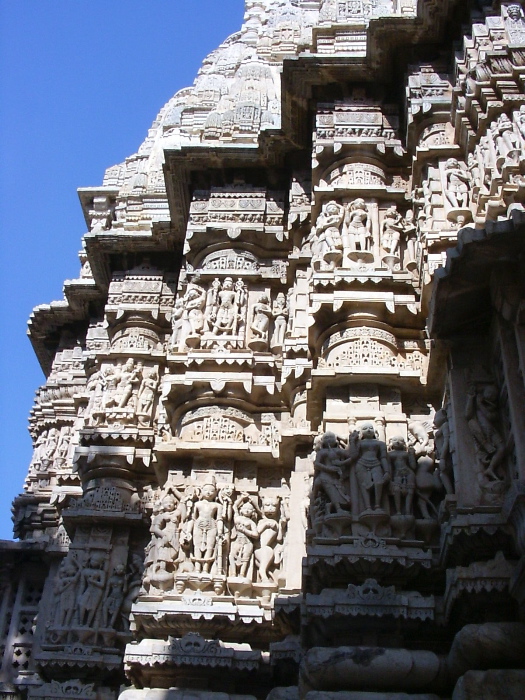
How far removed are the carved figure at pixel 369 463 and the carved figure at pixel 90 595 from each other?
5.22m

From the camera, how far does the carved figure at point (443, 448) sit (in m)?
8.20

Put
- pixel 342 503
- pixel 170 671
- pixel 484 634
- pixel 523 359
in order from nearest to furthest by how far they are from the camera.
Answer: pixel 484 634 → pixel 523 359 → pixel 342 503 → pixel 170 671

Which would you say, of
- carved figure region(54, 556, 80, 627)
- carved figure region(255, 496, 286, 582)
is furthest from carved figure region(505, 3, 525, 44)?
carved figure region(54, 556, 80, 627)

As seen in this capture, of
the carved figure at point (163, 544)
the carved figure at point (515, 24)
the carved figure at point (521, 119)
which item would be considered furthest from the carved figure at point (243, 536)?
the carved figure at point (515, 24)

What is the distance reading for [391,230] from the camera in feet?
36.9

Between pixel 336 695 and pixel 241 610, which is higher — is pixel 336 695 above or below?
below

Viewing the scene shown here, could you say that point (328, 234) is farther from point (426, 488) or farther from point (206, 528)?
point (206, 528)

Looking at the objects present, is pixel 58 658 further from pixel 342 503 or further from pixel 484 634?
pixel 484 634

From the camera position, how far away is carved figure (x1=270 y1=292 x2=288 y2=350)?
12.6 m

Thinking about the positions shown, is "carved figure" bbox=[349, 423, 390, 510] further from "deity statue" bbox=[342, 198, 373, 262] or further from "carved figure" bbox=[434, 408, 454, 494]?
"deity statue" bbox=[342, 198, 373, 262]

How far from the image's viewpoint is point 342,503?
8633mm

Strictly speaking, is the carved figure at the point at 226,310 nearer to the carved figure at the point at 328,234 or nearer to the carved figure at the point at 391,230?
the carved figure at the point at 328,234

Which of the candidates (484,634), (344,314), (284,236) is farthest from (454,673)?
(284,236)

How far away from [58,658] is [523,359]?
7972mm
